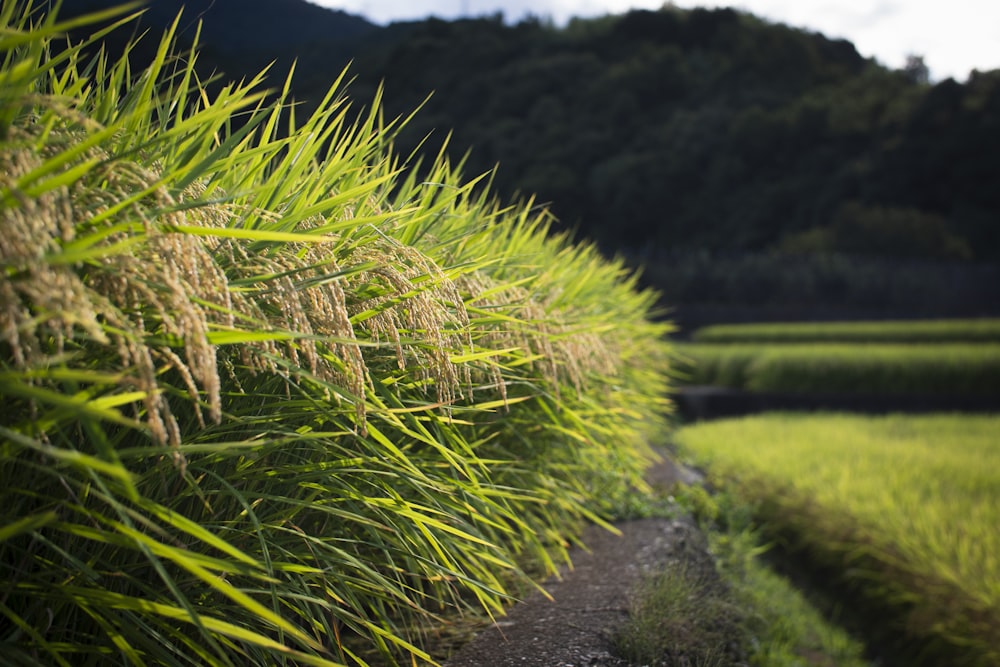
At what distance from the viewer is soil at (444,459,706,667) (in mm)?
1553

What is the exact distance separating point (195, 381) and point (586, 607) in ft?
3.72

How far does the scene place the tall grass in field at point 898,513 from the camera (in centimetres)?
304

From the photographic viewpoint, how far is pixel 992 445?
5.95 m

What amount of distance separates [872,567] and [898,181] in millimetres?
30995

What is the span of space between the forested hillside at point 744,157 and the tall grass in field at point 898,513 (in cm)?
1329

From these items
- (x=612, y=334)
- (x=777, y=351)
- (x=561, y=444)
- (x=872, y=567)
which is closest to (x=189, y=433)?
(x=561, y=444)

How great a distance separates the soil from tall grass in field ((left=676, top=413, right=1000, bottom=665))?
1238mm

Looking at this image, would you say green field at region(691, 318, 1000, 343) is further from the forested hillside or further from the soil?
the soil

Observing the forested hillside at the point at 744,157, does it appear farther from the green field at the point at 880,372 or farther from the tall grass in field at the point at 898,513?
the tall grass in field at the point at 898,513

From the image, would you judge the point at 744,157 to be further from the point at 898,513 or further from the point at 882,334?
the point at 898,513

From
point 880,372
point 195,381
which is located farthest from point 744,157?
point 195,381

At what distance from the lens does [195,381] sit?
1252 mm

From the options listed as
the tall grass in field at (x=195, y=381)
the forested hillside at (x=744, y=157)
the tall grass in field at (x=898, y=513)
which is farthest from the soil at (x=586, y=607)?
the forested hillside at (x=744, y=157)

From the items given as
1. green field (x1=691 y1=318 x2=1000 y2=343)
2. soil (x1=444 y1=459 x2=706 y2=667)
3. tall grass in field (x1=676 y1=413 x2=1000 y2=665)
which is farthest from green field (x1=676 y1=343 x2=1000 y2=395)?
soil (x1=444 y1=459 x2=706 y2=667)
